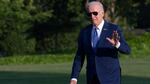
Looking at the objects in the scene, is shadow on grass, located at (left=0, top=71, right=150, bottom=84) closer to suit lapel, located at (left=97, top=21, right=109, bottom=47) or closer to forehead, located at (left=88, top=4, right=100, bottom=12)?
suit lapel, located at (left=97, top=21, right=109, bottom=47)

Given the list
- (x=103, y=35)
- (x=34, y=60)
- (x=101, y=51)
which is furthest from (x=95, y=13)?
(x=34, y=60)

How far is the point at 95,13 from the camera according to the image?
7359 mm

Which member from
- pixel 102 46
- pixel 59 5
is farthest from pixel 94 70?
pixel 59 5

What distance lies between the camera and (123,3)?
154 ft

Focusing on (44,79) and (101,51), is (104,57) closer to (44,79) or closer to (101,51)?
(101,51)

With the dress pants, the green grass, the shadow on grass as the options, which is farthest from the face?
the green grass

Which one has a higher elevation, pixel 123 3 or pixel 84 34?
pixel 84 34

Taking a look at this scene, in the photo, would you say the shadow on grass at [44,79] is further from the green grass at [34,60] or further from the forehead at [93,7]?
the forehead at [93,7]

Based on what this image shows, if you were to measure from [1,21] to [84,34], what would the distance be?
40.5 meters

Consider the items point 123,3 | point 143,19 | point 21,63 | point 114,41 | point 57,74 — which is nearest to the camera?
point 114,41

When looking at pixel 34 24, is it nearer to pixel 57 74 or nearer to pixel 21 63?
pixel 21 63

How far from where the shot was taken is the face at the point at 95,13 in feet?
24.2

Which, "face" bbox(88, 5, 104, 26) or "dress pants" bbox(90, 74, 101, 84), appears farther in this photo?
"dress pants" bbox(90, 74, 101, 84)

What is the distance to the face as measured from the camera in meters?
7.37
